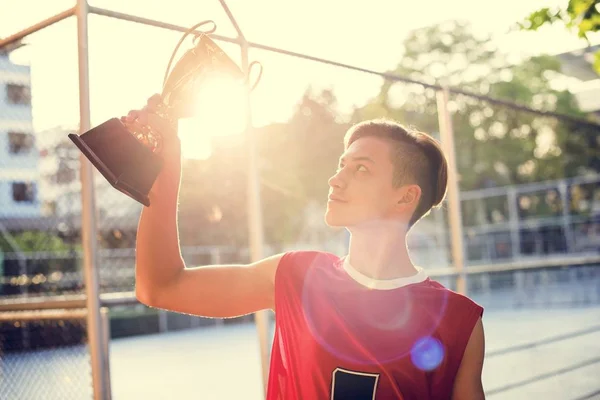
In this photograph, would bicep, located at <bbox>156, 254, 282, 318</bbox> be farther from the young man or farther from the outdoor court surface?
the outdoor court surface

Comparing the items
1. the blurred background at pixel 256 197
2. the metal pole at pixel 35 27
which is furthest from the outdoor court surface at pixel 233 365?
the metal pole at pixel 35 27

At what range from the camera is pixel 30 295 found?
10016mm

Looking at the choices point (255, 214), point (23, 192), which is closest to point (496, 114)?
point (23, 192)

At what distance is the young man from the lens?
1.40m

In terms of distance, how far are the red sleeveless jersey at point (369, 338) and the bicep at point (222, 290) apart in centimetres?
9

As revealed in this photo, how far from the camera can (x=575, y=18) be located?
113 inches

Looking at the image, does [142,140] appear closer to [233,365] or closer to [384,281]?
[384,281]

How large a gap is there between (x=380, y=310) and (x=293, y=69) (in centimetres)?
224

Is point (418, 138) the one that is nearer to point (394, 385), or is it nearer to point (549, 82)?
point (394, 385)

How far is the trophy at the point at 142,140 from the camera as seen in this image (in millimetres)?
1297

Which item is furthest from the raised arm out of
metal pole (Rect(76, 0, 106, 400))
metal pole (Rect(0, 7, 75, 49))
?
metal pole (Rect(0, 7, 75, 49))

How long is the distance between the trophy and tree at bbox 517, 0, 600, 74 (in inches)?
79.0

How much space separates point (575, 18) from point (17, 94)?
10.6ft

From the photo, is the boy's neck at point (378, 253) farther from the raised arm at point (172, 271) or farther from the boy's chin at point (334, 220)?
the raised arm at point (172, 271)
